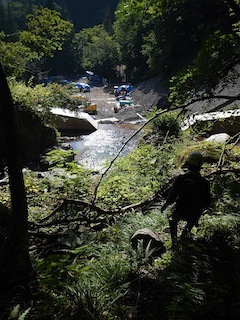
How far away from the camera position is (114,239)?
15.3ft

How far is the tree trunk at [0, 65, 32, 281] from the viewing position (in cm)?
249

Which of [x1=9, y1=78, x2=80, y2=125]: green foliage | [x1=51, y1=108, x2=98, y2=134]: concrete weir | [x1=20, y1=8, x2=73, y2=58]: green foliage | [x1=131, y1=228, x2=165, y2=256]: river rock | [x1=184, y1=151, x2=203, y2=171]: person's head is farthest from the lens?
[x1=51, y1=108, x2=98, y2=134]: concrete weir

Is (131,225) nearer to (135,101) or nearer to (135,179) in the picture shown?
(135,179)

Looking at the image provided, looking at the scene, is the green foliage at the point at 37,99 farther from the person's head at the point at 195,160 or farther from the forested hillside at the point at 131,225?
the person's head at the point at 195,160

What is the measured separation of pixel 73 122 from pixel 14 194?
19486 mm

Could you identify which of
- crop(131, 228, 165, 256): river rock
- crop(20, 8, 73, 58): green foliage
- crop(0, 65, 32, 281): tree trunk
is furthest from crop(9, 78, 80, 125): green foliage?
crop(0, 65, 32, 281): tree trunk

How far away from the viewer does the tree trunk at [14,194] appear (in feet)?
8.17

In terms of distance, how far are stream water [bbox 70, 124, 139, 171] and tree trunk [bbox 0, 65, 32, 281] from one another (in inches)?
507

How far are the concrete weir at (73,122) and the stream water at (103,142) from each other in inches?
29.6

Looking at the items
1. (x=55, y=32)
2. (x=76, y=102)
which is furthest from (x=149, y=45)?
(x=55, y=32)

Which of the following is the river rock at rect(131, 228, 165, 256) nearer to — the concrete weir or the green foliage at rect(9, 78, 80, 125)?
the green foliage at rect(9, 78, 80, 125)

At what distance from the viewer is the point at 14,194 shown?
2.77m

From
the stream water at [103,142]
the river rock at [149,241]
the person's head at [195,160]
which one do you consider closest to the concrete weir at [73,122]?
the stream water at [103,142]

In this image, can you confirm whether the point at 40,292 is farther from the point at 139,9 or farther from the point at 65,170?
the point at 139,9
